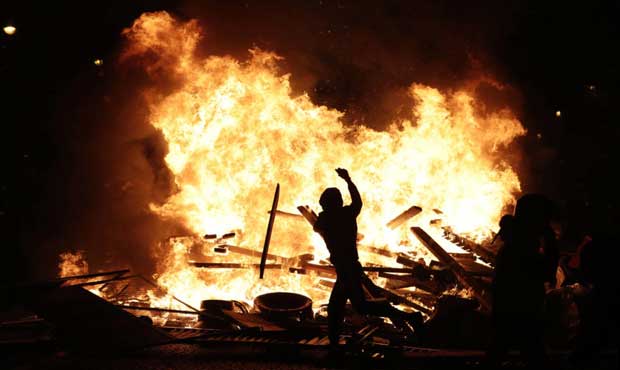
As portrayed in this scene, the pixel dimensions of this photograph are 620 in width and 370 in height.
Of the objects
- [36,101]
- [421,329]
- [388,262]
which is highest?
[36,101]

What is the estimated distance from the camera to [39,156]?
15.2 meters

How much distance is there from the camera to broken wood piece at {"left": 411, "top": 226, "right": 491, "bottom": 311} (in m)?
6.85

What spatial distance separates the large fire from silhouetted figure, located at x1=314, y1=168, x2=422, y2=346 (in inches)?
185

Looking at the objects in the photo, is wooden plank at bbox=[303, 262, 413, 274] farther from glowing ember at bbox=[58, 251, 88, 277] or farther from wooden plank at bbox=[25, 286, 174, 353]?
glowing ember at bbox=[58, 251, 88, 277]

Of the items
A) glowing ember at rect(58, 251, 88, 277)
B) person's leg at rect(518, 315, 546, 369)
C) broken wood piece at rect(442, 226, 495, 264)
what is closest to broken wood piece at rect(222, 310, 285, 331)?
person's leg at rect(518, 315, 546, 369)

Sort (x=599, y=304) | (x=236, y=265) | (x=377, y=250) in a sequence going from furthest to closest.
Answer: (x=377, y=250)
(x=236, y=265)
(x=599, y=304)

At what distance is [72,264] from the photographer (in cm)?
1138

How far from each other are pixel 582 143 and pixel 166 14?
25955 mm

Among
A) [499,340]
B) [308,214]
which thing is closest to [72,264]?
[308,214]

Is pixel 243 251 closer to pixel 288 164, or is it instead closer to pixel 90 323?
pixel 288 164

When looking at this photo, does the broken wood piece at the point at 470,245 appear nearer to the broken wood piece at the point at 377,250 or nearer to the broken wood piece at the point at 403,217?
the broken wood piece at the point at 403,217

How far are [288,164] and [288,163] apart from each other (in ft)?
0.09

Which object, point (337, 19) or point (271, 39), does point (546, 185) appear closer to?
point (337, 19)

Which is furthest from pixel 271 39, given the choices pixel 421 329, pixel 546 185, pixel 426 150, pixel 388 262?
pixel 546 185
